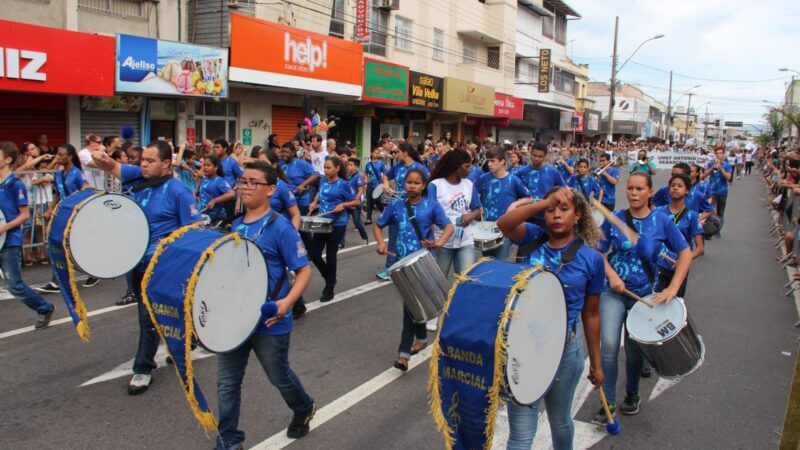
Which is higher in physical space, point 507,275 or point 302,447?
point 507,275

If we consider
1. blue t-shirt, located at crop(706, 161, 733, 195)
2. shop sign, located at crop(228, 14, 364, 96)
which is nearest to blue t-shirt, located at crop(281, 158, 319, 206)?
Answer: shop sign, located at crop(228, 14, 364, 96)

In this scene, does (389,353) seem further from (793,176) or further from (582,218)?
(793,176)

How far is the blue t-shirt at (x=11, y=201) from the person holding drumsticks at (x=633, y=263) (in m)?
5.37

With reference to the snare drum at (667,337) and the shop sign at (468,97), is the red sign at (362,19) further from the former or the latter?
the snare drum at (667,337)

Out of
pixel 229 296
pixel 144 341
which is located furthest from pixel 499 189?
pixel 229 296

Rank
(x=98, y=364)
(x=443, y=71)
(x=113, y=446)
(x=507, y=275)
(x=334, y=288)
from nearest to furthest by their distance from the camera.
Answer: (x=507, y=275) < (x=113, y=446) < (x=98, y=364) < (x=334, y=288) < (x=443, y=71)

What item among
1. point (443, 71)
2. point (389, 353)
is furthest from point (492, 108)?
point (389, 353)

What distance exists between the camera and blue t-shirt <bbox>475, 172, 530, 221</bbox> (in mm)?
7559

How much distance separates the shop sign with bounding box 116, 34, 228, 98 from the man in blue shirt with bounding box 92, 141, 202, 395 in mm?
9839

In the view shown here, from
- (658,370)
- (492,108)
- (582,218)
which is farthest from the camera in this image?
(492,108)

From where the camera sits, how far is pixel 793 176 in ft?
36.1

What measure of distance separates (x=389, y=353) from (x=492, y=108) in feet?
90.5

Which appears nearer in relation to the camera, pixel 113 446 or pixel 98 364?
pixel 113 446

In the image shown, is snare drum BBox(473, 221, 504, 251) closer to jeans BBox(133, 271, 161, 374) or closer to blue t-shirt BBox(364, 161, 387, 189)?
jeans BBox(133, 271, 161, 374)
